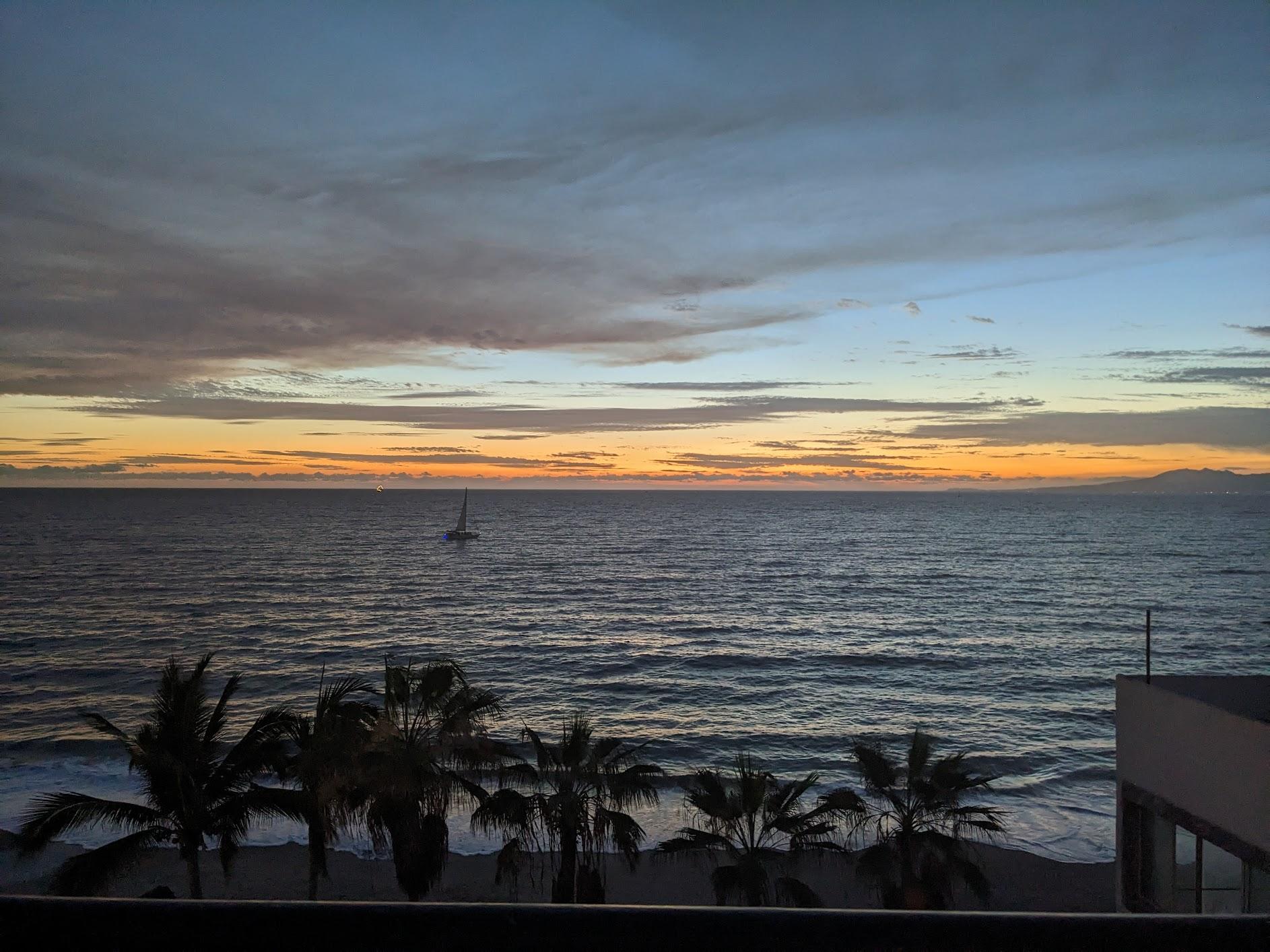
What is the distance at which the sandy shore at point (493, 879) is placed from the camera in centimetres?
1727

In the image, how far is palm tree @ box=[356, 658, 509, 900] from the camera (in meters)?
13.3

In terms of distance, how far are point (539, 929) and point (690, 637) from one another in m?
47.5

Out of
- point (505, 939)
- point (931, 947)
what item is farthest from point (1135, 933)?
point (505, 939)

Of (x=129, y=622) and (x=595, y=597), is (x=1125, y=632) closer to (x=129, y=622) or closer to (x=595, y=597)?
(x=595, y=597)

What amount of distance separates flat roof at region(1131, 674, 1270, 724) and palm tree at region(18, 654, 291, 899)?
12520mm

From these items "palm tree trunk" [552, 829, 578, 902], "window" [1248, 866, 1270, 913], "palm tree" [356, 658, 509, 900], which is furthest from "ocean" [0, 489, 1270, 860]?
"window" [1248, 866, 1270, 913]

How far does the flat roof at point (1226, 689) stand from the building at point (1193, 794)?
0.05 ft

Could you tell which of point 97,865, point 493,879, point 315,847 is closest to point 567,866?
point 315,847

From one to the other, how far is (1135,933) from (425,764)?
13423mm

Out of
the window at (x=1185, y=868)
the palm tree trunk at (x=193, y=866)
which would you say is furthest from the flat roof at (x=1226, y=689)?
the palm tree trunk at (x=193, y=866)

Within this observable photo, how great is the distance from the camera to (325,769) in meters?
13.2

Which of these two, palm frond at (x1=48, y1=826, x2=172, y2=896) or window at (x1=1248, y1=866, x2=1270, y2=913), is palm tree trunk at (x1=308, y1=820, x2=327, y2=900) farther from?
window at (x1=1248, y1=866, x2=1270, y2=913)

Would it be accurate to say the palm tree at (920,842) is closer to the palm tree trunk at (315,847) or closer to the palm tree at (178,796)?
the palm tree trunk at (315,847)

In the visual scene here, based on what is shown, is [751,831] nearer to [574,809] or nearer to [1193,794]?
[574,809]
